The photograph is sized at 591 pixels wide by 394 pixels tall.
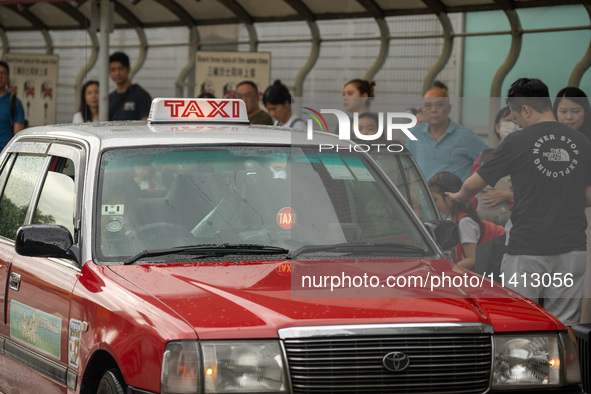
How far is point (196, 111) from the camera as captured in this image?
5.98 m

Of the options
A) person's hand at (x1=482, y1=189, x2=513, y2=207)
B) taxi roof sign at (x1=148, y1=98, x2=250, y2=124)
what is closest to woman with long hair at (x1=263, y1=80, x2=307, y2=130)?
person's hand at (x1=482, y1=189, x2=513, y2=207)

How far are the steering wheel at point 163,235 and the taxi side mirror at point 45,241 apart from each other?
32 centimetres

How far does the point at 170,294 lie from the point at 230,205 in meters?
0.95

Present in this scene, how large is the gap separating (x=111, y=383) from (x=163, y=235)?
900mm

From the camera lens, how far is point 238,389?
3807 mm

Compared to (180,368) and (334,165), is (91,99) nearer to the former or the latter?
(334,165)

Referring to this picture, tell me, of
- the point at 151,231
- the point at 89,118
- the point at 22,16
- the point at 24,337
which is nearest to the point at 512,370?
the point at 151,231

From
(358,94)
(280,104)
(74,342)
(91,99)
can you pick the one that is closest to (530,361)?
(74,342)

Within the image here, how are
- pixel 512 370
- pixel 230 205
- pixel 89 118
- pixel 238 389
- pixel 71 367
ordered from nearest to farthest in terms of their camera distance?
pixel 238 389 → pixel 512 370 → pixel 71 367 → pixel 230 205 → pixel 89 118

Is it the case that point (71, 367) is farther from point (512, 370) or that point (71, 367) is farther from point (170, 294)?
point (512, 370)

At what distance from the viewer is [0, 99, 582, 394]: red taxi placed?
12.8 feet

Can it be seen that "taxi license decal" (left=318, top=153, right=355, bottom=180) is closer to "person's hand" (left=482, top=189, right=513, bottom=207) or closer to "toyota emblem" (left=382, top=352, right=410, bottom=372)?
"person's hand" (left=482, top=189, right=513, bottom=207)

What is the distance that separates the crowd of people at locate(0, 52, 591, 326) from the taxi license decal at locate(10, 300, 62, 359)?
7.19 feet

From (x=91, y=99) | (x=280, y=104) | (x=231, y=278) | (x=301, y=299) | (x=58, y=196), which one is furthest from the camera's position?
(x=91, y=99)
